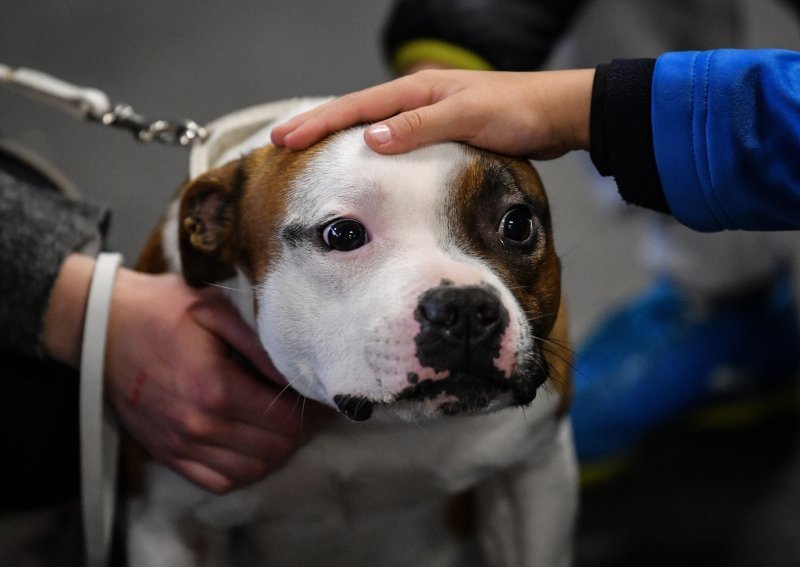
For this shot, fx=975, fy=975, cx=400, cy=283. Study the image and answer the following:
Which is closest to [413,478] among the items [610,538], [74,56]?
[610,538]

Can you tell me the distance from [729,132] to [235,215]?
0.60m

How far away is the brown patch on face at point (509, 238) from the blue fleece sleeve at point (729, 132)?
0.16 m

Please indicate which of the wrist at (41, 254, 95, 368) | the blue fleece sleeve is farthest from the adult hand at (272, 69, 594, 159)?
the wrist at (41, 254, 95, 368)

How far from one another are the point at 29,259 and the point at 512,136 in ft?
2.20

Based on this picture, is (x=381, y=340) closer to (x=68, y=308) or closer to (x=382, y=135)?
(x=382, y=135)

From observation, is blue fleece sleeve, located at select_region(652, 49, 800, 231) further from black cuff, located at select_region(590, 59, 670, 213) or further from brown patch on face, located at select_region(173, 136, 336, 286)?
brown patch on face, located at select_region(173, 136, 336, 286)

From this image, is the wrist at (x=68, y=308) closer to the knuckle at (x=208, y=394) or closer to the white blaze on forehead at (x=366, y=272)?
the knuckle at (x=208, y=394)

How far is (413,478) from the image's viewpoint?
131 centimetres

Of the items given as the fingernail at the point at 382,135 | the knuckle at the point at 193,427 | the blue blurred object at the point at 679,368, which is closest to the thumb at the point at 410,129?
the fingernail at the point at 382,135

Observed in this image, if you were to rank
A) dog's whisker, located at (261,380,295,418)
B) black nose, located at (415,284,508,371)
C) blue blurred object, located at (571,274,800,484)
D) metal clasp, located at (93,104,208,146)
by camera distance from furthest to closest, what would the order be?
blue blurred object, located at (571,274,800,484) → metal clasp, located at (93,104,208,146) → dog's whisker, located at (261,380,295,418) → black nose, located at (415,284,508,371)

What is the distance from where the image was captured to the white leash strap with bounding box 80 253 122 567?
1287 millimetres

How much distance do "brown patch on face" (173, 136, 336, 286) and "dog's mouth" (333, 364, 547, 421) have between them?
0.22m

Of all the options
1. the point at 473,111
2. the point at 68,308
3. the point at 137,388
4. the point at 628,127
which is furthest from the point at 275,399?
the point at 628,127

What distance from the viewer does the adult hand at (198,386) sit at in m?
1.26
